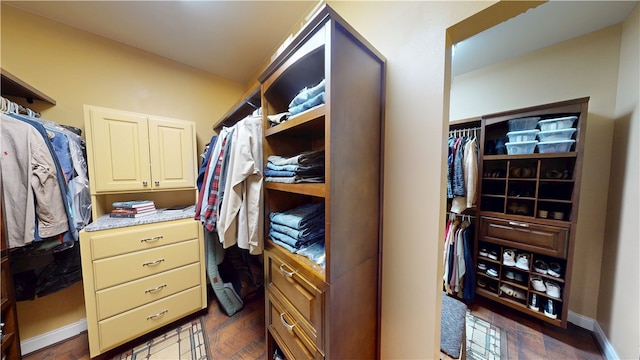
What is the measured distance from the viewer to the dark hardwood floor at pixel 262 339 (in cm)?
134

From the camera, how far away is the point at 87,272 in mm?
1190

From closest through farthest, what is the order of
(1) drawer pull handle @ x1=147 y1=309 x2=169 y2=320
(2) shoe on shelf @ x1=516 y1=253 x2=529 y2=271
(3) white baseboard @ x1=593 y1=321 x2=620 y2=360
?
1. (3) white baseboard @ x1=593 y1=321 x2=620 y2=360
2. (1) drawer pull handle @ x1=147 y1=309 x2=169 y2=320
3. (2) shoe on shelf @ x1=516 y1=253 x2=529 y2=271

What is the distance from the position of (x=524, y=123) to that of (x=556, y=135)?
223mm

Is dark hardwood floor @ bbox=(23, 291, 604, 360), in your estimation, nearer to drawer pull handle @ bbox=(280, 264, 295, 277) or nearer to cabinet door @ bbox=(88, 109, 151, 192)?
drawer pull handle @ bbox=(280, 264, 295, 277)

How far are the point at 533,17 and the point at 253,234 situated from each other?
2.41 m

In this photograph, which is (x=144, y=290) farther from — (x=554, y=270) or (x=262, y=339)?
(x=554, y=270)

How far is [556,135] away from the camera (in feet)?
4.81

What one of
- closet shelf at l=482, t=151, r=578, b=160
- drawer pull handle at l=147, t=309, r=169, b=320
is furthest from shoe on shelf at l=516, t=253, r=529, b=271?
drawer pull handle at l=147, t=309, r=169, b=320

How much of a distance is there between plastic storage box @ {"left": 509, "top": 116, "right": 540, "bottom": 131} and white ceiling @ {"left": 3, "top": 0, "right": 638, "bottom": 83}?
66 centimetres

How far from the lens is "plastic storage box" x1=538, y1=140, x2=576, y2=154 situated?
4.68ft

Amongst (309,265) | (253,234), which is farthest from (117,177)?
(309,265)

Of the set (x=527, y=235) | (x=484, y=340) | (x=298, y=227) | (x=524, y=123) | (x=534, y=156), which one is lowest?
(x=484, y=340)

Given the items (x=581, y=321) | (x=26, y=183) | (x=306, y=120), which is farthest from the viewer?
(x=581, y=321)

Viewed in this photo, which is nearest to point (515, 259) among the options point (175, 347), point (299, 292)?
point (299, 292)
